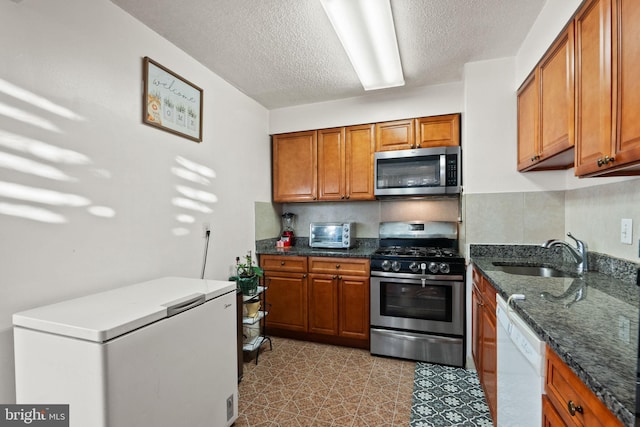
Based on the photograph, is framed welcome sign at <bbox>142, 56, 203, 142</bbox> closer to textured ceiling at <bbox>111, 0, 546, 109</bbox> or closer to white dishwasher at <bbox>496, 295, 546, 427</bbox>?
textured ceiling at <bbox>111, 0, 546, 109</bbox>

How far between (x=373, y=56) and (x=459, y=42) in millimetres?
657

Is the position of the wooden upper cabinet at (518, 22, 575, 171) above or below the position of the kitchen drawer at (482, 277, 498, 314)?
above

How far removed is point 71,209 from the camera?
1.44m

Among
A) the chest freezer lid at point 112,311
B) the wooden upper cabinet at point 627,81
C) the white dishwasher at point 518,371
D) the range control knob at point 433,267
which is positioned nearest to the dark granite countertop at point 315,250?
the range control knob at point 433,267

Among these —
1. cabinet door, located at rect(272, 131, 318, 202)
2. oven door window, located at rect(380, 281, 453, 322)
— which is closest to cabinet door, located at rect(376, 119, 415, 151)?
cabinet door, located at rect(272, 131, 318, 202)

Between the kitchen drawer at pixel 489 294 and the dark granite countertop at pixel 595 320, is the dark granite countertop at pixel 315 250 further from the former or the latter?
the dark granite countertop at pixel 595 320

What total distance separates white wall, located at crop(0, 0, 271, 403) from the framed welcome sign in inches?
2.0

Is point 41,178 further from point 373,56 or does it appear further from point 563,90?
point 563,90

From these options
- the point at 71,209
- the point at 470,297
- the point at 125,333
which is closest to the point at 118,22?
the point at 71,209

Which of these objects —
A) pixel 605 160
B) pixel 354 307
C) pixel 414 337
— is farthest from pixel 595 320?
pixel 354 307

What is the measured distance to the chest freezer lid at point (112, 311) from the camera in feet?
3.46

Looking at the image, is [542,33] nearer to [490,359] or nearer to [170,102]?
[490,359]

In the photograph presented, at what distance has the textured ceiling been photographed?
1.73 metres

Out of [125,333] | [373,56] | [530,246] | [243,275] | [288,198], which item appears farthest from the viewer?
[288,198]
